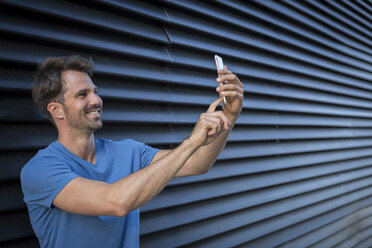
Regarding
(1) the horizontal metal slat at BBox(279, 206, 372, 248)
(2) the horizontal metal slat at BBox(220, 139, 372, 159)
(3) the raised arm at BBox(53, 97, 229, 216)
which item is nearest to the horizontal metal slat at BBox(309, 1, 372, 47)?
(2) the horizontal metal slat at BBox(220, 139, 372, 159)

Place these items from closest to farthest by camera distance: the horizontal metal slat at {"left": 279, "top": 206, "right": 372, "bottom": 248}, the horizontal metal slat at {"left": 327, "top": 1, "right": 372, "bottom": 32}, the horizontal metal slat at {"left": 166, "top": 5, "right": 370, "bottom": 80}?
1. the horizontal metal slat at {"left": 166, "top": 5, "right": 370, "bottom": 80}
2. the horizontal metal slat at {"left": 279, "top": 206, "right": 372, "bottom": 248}
3. the horizontal metal slat at {"left": 327, "top": 1, "right": 372, "bottom": 32}

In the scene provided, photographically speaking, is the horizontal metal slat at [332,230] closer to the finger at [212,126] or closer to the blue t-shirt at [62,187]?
the blue t-shirt at [62,187]

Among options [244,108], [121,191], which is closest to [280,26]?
[244,108]

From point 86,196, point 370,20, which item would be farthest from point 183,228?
point 370,20

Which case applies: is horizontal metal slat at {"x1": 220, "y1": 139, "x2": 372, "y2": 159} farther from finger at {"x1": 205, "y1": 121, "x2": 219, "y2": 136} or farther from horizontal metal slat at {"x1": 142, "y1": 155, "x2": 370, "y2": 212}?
finger at {"x1": 205, "y1": 121, "x2": 219, "y2": 136}

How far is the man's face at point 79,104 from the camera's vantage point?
5.02 ft

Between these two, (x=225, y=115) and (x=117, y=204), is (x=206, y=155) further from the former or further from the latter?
(x=117, y=204)

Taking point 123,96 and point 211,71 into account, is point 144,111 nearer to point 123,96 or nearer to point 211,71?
point 123,96

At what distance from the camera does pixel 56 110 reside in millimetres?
1547

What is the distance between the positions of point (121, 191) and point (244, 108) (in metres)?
2.04

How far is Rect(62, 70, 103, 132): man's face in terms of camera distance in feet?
5.02

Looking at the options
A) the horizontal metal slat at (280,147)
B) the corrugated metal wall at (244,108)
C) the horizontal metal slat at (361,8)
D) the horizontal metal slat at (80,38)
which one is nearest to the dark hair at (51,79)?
the corrugated metal wall at (244,108)

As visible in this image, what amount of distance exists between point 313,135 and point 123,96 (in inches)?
109

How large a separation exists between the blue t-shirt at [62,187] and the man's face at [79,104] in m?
0.15
